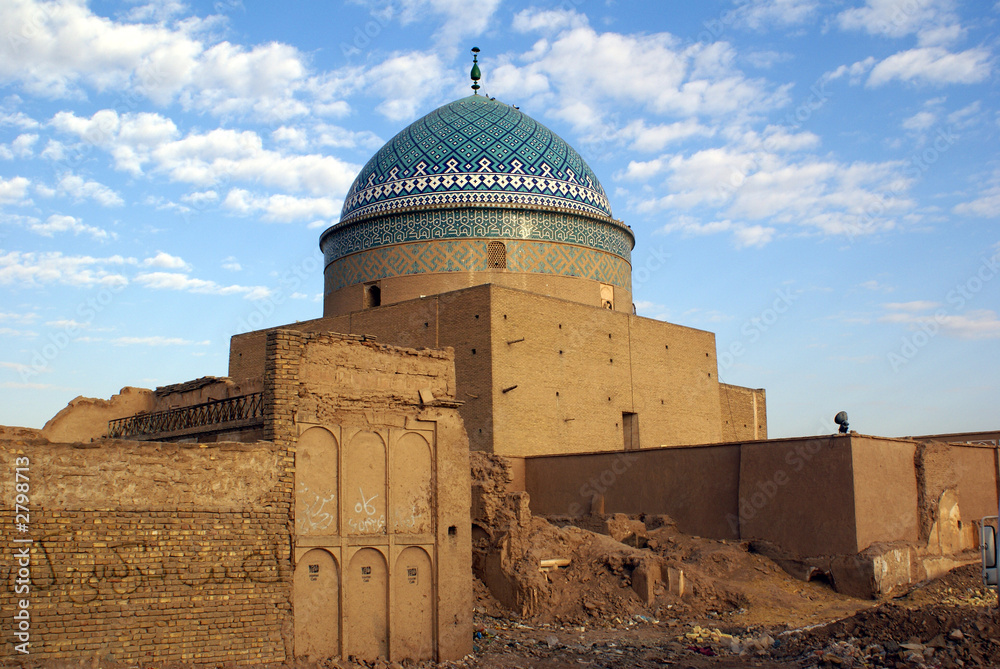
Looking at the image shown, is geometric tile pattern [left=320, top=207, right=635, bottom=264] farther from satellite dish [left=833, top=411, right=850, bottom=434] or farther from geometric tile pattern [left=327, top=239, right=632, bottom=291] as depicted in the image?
satellite dish [left=833, top=411, right=850, bottom=434]

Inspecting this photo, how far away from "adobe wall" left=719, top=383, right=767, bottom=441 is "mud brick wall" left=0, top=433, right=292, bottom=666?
14.1 metres

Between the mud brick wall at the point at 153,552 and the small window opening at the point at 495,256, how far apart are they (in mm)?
10180

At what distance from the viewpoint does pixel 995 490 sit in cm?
1689

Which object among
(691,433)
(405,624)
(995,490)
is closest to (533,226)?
(691,433)

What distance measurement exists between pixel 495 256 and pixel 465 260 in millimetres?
579

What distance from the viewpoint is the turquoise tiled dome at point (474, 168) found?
18.9 meters

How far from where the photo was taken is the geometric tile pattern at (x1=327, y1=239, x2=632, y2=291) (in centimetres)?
1845

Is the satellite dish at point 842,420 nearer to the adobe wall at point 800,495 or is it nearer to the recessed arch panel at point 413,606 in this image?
the adobe wall at point 800,495

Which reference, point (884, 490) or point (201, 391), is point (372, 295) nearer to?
point (201, 391)

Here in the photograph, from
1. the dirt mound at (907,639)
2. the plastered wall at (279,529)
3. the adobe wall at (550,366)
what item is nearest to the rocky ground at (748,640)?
the dirt mound at (907,639)

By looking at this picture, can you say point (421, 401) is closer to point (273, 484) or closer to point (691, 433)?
point (273, 484)

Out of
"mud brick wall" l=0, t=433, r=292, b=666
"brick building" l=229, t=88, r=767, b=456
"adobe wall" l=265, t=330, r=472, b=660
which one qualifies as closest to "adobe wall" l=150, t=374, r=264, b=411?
"adobe wall" l=265, t=330, r=472, b=660

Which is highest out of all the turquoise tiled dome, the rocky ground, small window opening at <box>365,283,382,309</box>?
the turquoise tiled dome

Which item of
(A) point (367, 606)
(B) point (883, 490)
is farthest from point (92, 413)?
(B) point (883, 490)
